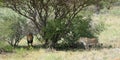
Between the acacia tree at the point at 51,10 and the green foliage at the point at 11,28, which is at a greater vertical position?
the acacia tree at the point at 51,10

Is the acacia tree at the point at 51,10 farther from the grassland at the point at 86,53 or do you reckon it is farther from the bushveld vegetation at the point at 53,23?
the grassland at the point at 86,53

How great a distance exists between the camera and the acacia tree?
24.5m

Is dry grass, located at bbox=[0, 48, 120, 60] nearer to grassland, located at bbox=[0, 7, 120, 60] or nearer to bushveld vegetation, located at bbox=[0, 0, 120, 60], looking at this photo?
grassland, located at bbox=[0, 7, 120, 60]

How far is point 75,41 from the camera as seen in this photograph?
25391 millimetres

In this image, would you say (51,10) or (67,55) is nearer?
(67,55)

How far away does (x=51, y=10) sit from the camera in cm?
2558

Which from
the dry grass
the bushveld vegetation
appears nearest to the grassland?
the dry grass

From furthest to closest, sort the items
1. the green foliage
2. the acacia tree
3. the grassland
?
the green foliage
the acacia tree
the grassland

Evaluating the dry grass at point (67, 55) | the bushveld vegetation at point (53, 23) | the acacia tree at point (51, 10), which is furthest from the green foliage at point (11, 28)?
the dry grass at point (67, 55)

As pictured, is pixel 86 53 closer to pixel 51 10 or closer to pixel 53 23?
pixel 53 23

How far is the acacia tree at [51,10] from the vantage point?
24.5 meters

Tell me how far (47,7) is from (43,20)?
1106mm

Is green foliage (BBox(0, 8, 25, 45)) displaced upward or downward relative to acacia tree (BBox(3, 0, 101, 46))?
downward

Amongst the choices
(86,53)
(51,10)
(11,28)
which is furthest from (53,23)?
(86,53)
